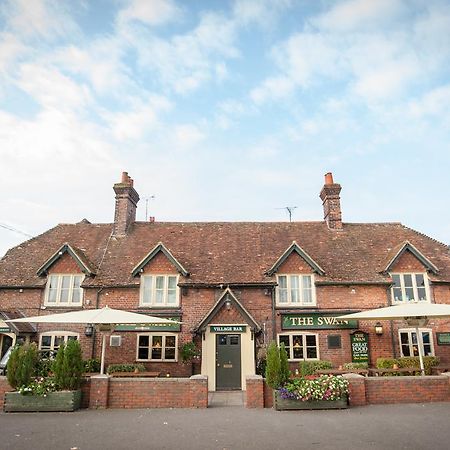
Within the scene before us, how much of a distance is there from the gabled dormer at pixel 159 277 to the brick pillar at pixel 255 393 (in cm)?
778

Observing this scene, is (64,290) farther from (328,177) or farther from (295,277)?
(328,177)

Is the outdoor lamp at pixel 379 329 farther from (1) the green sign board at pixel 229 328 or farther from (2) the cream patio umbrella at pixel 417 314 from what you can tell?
(1) the green sign board at pixel 229 328

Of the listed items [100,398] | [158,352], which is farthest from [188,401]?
[158,352]

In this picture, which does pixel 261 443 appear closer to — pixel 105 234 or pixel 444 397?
pixel 444 397

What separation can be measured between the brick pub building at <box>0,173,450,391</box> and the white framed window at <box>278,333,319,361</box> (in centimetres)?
4

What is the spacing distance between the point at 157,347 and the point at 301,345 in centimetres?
657

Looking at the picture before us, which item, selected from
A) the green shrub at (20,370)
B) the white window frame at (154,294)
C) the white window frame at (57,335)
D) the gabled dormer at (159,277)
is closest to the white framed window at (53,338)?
the white window frame at (57,335)

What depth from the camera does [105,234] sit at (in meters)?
23.4

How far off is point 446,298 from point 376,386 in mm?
9391

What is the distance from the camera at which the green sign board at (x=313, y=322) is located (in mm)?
18469

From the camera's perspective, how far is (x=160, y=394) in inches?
464

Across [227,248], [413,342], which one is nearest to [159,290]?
[227,248]

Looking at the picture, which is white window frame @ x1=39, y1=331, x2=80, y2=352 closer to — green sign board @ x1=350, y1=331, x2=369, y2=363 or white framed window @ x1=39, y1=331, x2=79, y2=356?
white framed window @ x1=39, y1=331, x2=79, y2=356

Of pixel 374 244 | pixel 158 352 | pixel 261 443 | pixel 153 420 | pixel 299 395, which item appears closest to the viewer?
pixel 261 443
